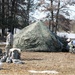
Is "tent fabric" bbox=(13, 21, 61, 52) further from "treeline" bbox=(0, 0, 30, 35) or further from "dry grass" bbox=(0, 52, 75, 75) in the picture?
"treeline" bbox=(0, 0, 30, 35)

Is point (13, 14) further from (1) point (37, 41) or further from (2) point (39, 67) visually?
(2) point (39, 67)

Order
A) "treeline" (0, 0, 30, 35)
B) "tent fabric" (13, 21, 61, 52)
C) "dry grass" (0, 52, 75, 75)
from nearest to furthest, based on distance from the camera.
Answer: "dry grass" (0, 52, 75, 75), "tent fabric" (13, 21, 61, 52), "treeline" (0, 0, 30, 35)

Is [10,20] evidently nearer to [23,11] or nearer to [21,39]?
[23,11]

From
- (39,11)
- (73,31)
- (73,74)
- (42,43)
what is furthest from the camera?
(73,31)

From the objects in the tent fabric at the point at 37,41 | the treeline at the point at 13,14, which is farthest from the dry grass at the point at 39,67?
the treeline at the point at 13,14

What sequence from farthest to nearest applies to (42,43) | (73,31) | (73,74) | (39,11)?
1. (73,31)
2. (39,11)
3. (42,43)
4. (73,74)

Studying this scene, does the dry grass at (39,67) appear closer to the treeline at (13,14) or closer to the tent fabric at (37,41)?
the tent fabric at (37,41)

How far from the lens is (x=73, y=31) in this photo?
9069cm

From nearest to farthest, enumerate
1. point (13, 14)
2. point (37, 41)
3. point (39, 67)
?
point (39, 67)
point (37, 41)
point (13, 14)

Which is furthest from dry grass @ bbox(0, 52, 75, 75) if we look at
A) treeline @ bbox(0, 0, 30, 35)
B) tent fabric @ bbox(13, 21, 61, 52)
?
treeline @ bbox(0, 0, 30, 35)

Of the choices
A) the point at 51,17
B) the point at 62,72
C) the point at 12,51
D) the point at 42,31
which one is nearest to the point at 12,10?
the point at 51,17

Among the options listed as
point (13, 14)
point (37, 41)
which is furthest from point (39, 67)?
point (13, 14)

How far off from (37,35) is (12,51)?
956 centimetres

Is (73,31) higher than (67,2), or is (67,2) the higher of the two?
(67,2)
